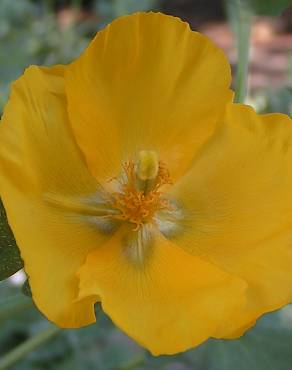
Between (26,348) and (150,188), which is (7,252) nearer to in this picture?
(150,188)

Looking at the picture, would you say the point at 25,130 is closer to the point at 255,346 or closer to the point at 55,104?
the point at 55,104

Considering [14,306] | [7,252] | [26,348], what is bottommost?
[26,348]

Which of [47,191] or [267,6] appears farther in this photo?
[267,6]

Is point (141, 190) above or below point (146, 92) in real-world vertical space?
below

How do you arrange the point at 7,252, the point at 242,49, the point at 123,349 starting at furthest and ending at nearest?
the point at 123,349
the point at 242,49
the point at 7,252

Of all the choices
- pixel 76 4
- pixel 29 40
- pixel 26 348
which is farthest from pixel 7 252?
pixel 76 4

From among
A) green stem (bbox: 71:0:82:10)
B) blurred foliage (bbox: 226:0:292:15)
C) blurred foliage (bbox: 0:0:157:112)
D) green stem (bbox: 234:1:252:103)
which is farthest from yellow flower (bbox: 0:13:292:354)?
green stem (bbox: 71:0:82:10)

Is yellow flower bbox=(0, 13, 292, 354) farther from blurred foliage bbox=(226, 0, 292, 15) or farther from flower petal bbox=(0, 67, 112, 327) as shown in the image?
blurred foliage bbox=(226, 0, 292, 15)
